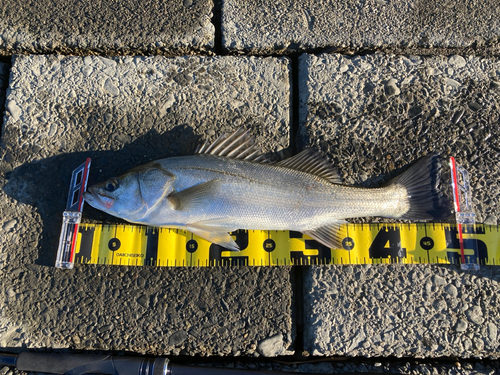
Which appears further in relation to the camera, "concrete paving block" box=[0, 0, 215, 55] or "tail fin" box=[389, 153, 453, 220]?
"concrete paving block" box=[0, 0, 215, 55]

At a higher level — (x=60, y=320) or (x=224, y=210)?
(x=224, y=210)

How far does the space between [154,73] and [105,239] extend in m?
1.54

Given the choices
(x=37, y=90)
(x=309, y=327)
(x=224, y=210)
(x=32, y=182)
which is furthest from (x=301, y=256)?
(x=37, y=90)

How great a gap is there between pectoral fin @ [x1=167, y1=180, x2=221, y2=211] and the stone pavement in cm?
53

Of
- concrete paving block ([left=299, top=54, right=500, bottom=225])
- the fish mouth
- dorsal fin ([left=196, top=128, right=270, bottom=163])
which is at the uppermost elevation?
concrete paving block ([left=299, top=54, right=500, bottom=225])

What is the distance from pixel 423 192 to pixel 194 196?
5.91 feet

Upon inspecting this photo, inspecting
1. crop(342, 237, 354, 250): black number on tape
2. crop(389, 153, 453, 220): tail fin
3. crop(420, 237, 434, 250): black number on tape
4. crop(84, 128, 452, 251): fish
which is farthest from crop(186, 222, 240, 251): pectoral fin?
crop(420, 237, 434, 250): black number on tape

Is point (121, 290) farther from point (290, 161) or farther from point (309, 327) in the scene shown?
point (290, 161)

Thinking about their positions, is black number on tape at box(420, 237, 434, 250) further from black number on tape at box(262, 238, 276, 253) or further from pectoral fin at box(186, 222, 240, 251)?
pectoral fin at box(186, 222, 240, 251)

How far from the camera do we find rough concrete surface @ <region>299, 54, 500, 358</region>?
7.99 feet

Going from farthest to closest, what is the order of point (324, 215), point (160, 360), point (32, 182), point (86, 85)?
point (86, 85)
point (32, 182)
point (324, 215)
point (160, 360)

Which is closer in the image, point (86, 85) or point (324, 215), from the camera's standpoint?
point (324, 215)

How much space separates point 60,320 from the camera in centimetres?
247

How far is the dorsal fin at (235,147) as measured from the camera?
8.25ft
